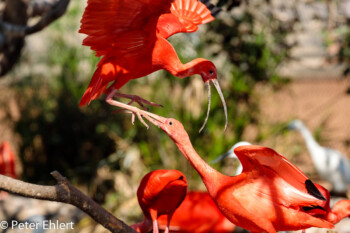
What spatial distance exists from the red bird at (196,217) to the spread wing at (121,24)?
1.24 meters

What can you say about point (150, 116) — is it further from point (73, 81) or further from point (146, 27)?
point (73, 81)

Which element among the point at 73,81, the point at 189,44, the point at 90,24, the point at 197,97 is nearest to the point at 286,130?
the point at 197,97

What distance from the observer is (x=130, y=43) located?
5.90 feet

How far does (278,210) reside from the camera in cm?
178

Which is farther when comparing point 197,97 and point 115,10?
point 197,97

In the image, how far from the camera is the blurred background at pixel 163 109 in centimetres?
447

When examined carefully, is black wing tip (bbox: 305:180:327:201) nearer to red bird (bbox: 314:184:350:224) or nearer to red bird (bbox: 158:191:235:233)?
red bird (bbox: 314:184:350:224)

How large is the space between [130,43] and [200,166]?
0.50 metres

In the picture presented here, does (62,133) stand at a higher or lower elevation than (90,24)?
lower

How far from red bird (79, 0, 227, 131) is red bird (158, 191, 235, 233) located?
1.13 m

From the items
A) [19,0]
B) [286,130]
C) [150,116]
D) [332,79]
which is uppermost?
[19,0]

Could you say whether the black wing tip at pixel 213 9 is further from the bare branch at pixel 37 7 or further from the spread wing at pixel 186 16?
the bare branch at pixel 37 7

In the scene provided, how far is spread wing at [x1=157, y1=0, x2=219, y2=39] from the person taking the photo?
192cm

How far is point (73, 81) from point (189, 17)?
3.47m
